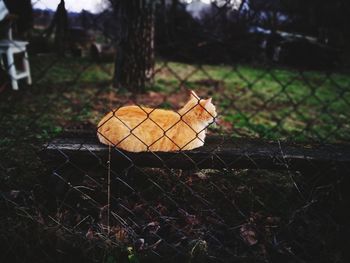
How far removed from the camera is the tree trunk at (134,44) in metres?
5.03

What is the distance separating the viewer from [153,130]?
2.15 metres

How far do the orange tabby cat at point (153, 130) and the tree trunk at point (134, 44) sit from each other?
3174 millimetres

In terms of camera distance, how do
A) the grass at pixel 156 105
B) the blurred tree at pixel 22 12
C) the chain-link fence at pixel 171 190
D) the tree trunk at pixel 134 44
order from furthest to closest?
the blurred tree at pixel 22 12 → the tree trunk at pixel 134 44 → the grass at pixel 156 105 → the chain-link fence at pixel 171 190

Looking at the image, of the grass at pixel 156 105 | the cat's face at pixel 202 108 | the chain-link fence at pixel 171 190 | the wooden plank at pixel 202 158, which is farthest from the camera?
the grass at pixel 156 105

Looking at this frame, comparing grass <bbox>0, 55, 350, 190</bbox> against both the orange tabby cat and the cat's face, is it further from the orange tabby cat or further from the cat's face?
the orange tabby cat

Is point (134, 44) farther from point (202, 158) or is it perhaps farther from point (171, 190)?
point (202, 158)

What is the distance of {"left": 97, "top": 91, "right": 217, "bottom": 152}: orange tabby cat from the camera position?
2064 mm

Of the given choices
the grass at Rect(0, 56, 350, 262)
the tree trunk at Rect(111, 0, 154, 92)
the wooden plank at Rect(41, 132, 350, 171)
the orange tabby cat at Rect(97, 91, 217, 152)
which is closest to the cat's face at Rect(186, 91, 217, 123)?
the orange tabby cat at Rect(97, 91, 217, 152)

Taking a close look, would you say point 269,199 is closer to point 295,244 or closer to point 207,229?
point 295,244

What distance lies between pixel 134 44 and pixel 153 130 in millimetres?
3438

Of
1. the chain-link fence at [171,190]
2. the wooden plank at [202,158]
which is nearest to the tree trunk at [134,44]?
the chain-link fence at [171,190]

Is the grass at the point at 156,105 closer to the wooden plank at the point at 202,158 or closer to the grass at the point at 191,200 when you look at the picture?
the grass at the point at 191,200

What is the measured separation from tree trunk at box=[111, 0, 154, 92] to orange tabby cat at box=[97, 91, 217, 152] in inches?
125

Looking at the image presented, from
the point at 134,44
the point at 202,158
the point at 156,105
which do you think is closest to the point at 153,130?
the point at 202,158
